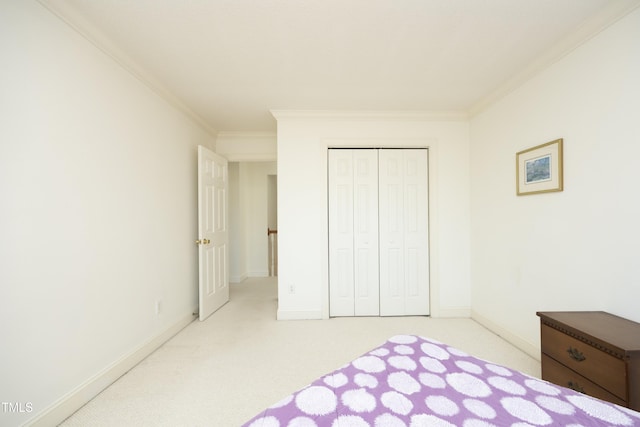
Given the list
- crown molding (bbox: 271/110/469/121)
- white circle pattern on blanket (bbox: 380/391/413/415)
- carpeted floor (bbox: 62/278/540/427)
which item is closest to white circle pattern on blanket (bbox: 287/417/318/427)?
white circle pattern on blanket (bbox: 380/391/413/415)

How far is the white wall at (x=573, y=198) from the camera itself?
1.65 meters

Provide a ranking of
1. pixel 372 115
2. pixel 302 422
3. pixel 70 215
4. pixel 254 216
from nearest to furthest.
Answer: pixel 302 422 → pixel 70 215 → pixel 372 115 → pixel 254 216

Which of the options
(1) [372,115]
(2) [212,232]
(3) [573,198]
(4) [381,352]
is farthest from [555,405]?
(2) [212,232]

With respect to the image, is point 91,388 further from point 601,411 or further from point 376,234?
point 376,234

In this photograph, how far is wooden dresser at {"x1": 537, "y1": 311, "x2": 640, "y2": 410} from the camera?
1279mm

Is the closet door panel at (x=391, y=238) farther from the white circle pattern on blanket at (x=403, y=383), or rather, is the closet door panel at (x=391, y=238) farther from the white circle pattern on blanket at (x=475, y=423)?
the white circle pattern on blanket at (x=475, y=423)

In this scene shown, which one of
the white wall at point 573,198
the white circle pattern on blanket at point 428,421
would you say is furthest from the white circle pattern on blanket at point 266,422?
the white wall at point 573,198

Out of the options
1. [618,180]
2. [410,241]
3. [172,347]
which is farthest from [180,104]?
[618,180]

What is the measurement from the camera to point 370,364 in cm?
119

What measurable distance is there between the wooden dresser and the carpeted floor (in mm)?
570

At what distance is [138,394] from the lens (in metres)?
1.87

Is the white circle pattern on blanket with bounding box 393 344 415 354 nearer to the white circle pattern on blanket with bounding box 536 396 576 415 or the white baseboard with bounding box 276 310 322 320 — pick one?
the white circle pattern on blanket with bounding box 536 396 576 415

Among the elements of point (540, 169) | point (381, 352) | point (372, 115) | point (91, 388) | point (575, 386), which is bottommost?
point (91, 388)

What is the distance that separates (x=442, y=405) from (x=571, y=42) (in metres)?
2.56
